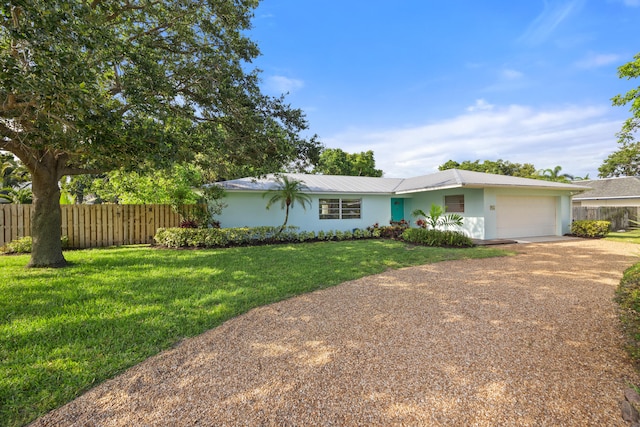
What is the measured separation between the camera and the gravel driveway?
2.22m

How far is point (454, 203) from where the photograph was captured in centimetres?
1480

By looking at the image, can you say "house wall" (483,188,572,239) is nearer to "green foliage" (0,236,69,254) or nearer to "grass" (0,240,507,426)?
"grass" (0,240,507,426)

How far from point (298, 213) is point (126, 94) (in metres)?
9.39

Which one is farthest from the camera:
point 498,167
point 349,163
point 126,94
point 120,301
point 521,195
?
point 498,167

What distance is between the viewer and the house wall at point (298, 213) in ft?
43.5

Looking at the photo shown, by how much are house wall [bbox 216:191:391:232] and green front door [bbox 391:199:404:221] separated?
1.40 m

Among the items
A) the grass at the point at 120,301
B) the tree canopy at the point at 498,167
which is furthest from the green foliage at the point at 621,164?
the grass at the point at 120,301

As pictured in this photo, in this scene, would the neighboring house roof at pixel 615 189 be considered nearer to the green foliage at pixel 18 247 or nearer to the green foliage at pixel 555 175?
the green foliage at pixel 555 175

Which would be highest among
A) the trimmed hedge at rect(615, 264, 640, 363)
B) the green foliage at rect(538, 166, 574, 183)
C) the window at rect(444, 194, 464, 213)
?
the green foliage at rect(538, 166, 574, 183)

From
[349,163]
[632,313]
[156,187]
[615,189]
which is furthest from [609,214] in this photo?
[156,187]

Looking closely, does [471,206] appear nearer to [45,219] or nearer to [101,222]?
[45,219]

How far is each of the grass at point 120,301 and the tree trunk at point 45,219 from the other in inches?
18.2

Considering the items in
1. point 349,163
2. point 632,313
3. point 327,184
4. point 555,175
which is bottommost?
point 632,313

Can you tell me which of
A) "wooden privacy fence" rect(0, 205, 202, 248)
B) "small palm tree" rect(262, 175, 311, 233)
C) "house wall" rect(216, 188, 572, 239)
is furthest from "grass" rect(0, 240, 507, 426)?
"house wall" rect(216, 188, 572, 239)
